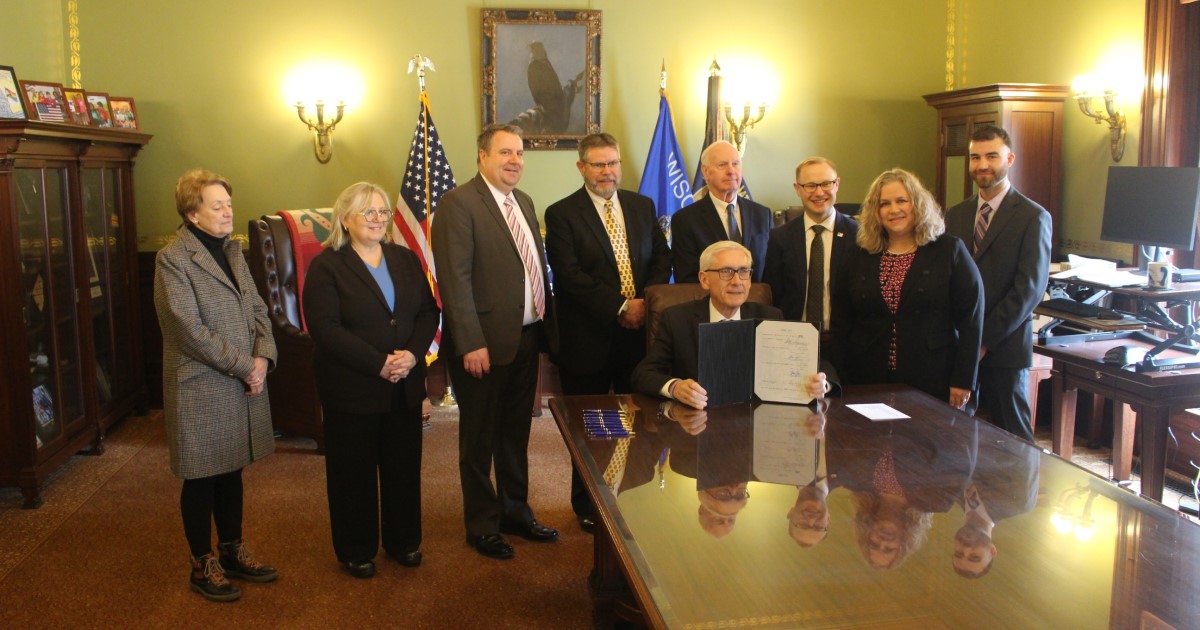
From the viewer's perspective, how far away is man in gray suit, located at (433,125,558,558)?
11.0ft

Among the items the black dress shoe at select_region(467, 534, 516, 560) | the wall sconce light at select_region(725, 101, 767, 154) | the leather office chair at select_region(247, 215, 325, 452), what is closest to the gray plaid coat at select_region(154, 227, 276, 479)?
the black dress shoe at select_region(467, 534, 516, 560)

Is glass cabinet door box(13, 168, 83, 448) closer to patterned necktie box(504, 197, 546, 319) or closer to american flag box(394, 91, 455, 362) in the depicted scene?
american flag box(394, 91, 455, 362)

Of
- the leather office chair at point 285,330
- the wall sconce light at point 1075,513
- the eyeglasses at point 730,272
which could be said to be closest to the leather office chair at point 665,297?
the eyeglasses at point 730,272

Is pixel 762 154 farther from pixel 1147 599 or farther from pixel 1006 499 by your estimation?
pixel 1147 599

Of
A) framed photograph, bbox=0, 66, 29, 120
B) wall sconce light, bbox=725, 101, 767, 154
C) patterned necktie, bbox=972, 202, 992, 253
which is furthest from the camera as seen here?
wall sconce light, bbox=725, 101, 767, 154

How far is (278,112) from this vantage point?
6.11m

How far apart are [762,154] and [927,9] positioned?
4.84 ft

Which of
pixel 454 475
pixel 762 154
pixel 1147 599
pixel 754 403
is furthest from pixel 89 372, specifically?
pixel 1147 599

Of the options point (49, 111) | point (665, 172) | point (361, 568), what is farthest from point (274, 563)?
point (665, 172)

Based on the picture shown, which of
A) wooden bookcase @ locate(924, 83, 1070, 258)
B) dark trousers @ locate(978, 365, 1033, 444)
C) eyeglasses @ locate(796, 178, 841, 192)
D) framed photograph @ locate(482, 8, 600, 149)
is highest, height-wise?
framed photograph @ locate(482, 8, 600, 149)

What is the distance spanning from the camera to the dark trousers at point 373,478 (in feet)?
10.7

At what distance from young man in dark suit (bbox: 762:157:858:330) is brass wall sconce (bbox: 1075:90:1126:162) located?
7.76 feet

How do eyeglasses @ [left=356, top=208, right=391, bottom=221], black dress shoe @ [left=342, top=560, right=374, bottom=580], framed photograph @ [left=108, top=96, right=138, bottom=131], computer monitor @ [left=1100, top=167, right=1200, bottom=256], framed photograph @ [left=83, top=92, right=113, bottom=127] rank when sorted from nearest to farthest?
eyeglasses @ [left=356, top=208, right=391, bottom=221] → black dress shoe @ [left=342, top=560, right=374, bottom=580] → computer monitor @ [left=1100, top=167, right=1200, bottom=256] → framed photograph @ [left=83, top=92, right=113, bottom=127] → framed photograph @ [left=108, top=96, right=138, bottom=131]

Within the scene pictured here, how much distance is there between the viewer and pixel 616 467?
2.34m
